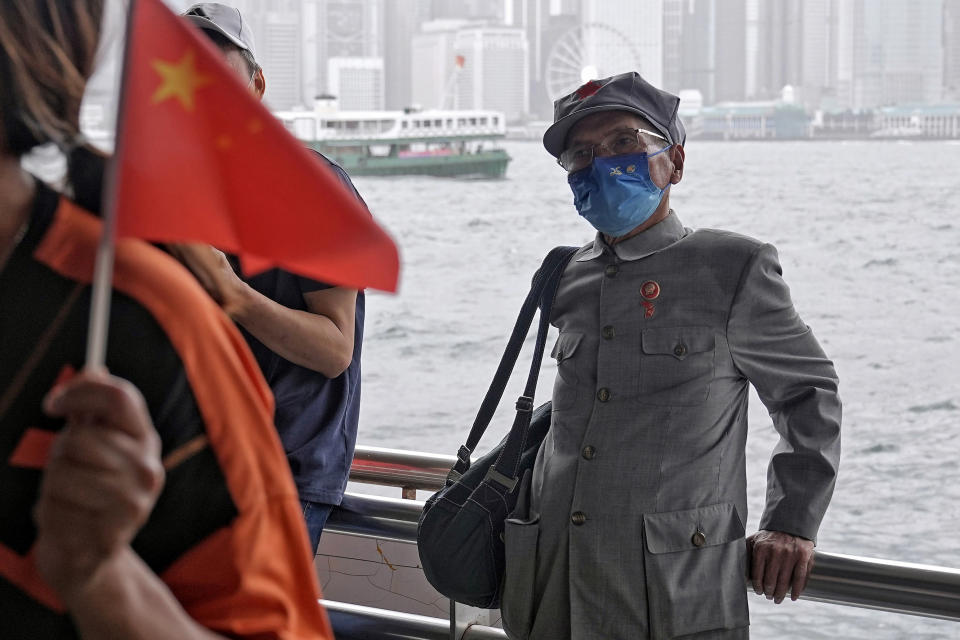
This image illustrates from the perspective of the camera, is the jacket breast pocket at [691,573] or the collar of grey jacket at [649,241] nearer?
the jacket breast pocket at [691,573]

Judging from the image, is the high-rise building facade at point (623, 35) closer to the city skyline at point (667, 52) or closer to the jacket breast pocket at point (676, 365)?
the city skyline at point (667, 52)

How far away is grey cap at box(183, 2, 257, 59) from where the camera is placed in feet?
5.49

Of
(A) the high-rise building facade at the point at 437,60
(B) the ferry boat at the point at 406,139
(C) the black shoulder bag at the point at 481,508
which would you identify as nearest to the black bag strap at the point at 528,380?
(C) the black shoulder bag at the point at 481,508

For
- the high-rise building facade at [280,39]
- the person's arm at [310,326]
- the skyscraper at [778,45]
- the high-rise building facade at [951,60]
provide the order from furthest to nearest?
1. the skyscraper at [778,45]
2. the high-rise building facade at [951,60]
3. the high-rise building facade at [280,39]
4. the person's arm at [310,326]

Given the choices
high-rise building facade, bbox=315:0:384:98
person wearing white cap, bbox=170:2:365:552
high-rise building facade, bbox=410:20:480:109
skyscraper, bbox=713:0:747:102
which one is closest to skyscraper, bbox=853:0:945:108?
skyscraper, bbox=713:0:747:102

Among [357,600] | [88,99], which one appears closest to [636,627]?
[357,600]

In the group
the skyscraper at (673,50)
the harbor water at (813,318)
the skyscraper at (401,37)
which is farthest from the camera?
the skyscraper at (673,50)

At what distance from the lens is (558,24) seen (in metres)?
32.9

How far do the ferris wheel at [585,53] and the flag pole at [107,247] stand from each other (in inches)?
1204

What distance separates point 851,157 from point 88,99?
57995 mm

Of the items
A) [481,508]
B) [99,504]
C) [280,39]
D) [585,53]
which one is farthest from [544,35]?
[99,504]

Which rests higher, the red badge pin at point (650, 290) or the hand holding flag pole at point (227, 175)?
the hand holding flag pole at point (227, 175)

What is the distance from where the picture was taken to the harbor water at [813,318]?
21750 mm

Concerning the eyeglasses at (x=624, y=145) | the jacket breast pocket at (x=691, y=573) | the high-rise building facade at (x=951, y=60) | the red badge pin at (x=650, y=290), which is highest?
the high-rise building facade at (x=951, y=60)
